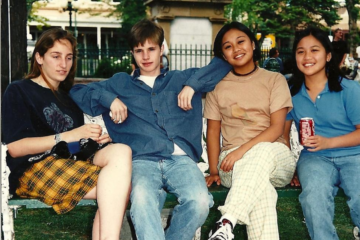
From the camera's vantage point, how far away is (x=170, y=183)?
3605mm

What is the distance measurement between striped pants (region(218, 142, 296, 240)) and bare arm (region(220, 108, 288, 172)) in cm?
13

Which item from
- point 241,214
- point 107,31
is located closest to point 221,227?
point 241,214

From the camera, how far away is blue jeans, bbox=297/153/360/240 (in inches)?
137

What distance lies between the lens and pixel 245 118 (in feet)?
13.1

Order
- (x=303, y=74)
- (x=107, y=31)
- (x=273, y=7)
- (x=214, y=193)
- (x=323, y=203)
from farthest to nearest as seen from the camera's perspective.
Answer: (x=107, y=31) < (x=273, y=7) < (x=303, y=74) < (x=214, y=193) < (x=323, y=203)

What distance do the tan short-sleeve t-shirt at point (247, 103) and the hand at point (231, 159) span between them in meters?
0.19

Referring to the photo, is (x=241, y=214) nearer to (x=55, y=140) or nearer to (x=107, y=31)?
(x=55, y=140)

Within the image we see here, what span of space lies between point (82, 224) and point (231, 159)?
2.12m

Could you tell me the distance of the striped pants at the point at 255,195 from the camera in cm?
333

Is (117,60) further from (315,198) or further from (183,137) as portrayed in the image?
(315,198)

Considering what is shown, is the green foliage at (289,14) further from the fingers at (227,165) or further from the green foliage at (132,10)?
the fingers at (227,165)

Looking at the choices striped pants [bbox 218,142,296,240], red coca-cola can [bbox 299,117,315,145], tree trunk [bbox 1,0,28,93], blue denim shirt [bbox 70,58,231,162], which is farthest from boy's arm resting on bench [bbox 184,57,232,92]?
tree trunk [bbox 1,0,28,93]

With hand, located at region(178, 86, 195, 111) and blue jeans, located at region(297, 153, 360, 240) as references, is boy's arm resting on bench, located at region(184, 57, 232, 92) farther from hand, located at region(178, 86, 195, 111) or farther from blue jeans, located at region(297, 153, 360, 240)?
blue jeans, located at region(297, 153, 360, 240)

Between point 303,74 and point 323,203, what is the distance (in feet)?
3.80
